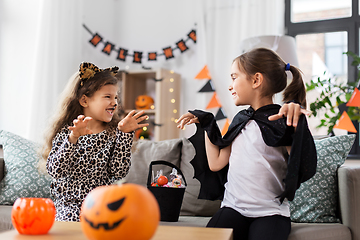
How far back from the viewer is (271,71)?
4.86 feet

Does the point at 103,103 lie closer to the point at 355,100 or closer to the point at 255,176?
the point at 255,176

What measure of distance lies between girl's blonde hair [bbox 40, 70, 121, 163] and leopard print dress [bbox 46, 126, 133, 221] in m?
0.10

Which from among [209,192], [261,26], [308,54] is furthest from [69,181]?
[308,54]

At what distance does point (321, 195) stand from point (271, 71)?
2.20 ft

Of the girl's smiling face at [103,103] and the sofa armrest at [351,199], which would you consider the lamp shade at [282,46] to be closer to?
the sofa armrest at [351,199]

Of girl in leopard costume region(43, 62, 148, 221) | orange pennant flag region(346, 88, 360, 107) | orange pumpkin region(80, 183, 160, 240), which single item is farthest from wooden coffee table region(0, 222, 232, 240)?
orange pennant flag region(346, 88, 360, 107)

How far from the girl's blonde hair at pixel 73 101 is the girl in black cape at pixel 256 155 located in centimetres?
48

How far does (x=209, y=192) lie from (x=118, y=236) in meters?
0.90

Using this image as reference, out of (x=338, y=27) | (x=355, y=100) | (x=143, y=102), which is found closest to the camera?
(x=355, y=100)

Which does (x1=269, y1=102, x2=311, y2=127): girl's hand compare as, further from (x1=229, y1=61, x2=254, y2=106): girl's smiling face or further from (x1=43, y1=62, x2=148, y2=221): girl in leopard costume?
(x1=43, y1=62, x2=148, y2=221): girl in leopard costume

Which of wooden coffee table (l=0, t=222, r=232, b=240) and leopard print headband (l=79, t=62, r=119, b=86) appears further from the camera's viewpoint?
leopard print headband (l=79, t=62, r=119, b=86)

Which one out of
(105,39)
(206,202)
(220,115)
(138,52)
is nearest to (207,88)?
(220,115)

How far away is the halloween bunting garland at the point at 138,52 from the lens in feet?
11.7

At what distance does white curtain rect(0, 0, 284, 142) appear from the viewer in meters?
3.02
